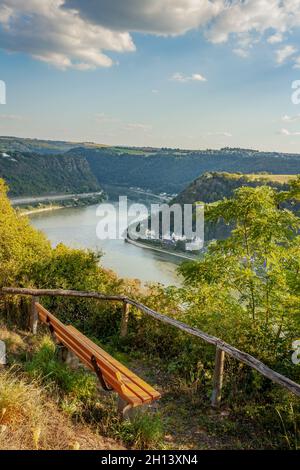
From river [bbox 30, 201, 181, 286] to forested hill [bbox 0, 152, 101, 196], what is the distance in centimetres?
3713

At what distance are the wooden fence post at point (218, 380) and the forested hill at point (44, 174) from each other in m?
124

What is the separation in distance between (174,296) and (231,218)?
1.91 meters

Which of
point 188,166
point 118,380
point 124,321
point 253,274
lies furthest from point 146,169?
point 118,380

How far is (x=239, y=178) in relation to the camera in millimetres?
89250

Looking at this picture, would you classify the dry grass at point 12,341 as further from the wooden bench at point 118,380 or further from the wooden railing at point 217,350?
the wooden bench at point 118,380

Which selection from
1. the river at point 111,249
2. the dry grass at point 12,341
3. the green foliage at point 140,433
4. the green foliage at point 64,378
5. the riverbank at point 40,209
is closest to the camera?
the green foliage at point 140,433

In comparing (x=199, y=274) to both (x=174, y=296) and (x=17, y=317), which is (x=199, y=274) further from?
(x=17, y=317)

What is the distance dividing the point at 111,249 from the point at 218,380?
2250 inches

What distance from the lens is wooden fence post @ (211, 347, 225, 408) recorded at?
4234 mm

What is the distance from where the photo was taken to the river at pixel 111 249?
47.4 metres

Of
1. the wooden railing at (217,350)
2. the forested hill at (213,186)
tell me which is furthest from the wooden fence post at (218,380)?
the forested hill at (213,186)

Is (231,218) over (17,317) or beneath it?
over

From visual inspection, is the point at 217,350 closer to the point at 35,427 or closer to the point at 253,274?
the point at 253,274

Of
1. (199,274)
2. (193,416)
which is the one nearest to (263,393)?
(193,416)
